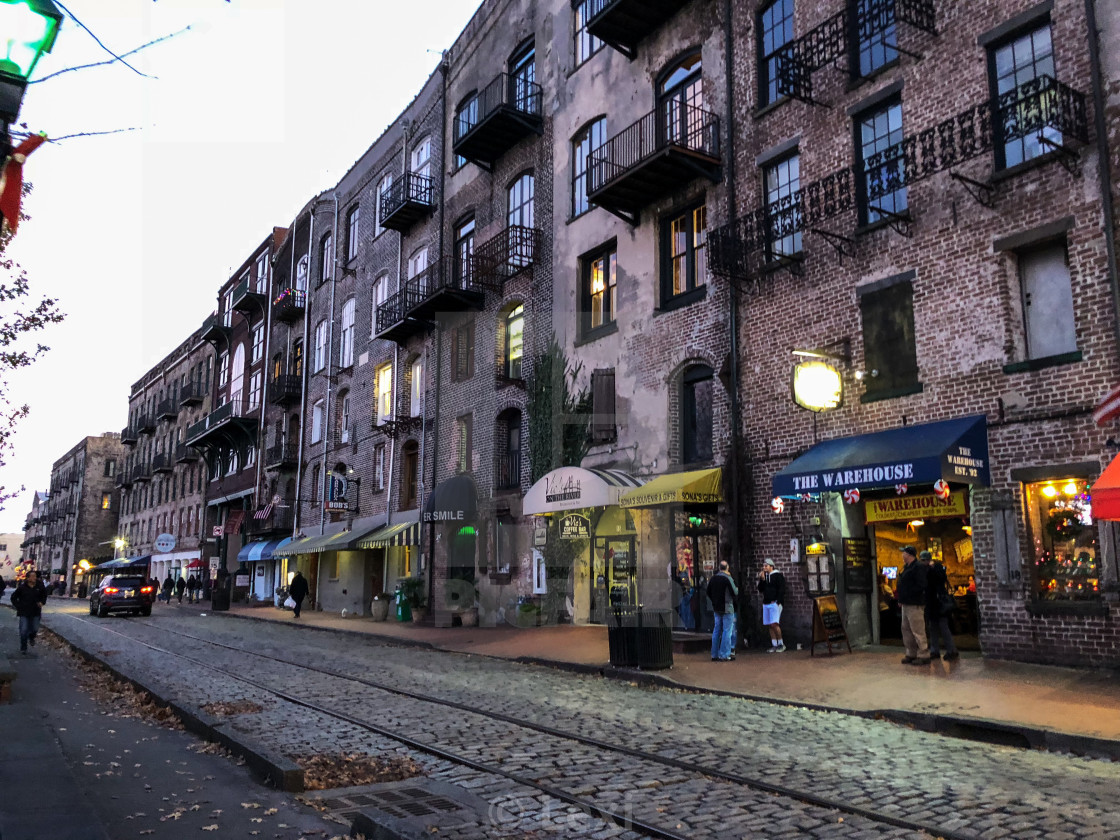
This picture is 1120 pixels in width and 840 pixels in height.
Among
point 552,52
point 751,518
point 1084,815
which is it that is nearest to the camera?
point 1084,815

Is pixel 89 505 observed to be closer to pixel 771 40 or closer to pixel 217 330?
pixel 217 330

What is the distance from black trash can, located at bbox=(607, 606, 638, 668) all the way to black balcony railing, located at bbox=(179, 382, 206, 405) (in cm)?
4642

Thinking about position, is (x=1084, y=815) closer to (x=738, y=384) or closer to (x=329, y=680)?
(x=329, y=680)

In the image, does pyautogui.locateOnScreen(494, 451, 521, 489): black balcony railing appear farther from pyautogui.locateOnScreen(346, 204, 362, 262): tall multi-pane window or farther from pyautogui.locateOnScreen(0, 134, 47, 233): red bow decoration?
pyautogui.locateOnScreen(0, 134, 47, 233): red bow decoration

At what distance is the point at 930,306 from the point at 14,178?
13.1 meters

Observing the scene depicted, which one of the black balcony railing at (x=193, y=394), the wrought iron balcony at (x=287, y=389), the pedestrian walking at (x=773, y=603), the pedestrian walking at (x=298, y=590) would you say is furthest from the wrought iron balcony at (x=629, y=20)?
the black balcony railing at (x=193, y=394)

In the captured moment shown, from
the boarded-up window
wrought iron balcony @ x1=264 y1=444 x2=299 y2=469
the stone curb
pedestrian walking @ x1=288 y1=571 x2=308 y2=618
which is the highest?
wrought iron balcony @ x1=264 y1=444 x2=299 y2=469

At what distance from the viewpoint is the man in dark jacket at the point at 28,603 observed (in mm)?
18766

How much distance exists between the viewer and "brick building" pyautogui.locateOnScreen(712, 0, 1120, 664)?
41.3 feet

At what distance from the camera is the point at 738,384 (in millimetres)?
17766

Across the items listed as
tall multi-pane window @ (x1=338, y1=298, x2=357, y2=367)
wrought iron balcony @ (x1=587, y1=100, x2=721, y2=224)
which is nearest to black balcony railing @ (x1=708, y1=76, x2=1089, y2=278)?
wrought iron balcony @ (x1=587, y1=100, x2=721, y2=224)

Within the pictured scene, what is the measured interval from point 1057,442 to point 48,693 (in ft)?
47.8

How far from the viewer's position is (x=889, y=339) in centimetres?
1516

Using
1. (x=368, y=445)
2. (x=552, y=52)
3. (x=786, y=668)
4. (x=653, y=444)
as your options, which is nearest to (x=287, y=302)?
(x=368, y=445)
